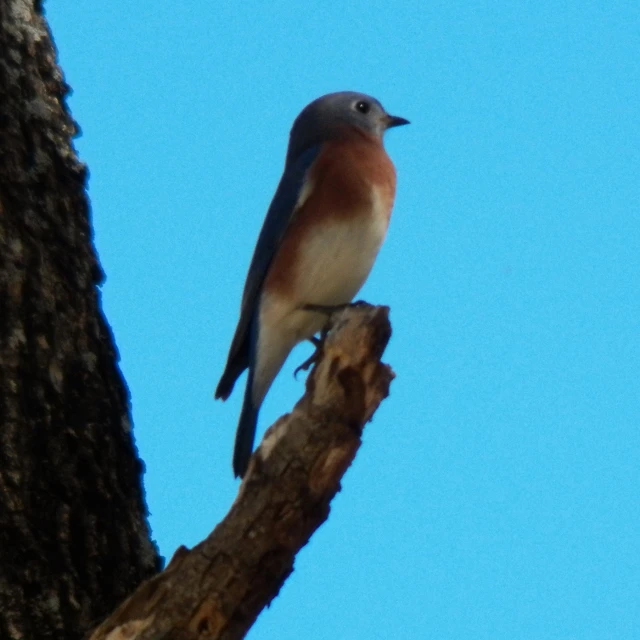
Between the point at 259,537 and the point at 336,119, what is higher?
the point at 336,119

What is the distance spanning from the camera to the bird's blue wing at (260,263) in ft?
19.2

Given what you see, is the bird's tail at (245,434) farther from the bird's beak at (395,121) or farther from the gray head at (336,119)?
the bird's beak at (395,121)

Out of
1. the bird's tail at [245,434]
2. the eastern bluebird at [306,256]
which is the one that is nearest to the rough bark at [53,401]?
the bird's tail at [245,434]

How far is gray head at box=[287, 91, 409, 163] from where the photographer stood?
261 inches

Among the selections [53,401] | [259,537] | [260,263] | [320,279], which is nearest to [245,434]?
[320,279]

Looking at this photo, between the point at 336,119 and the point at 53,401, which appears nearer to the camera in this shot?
the point at 53,401

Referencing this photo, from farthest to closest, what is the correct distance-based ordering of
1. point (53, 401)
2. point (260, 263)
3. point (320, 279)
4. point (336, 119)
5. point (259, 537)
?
point (336, 119), point (260, 263), point (320, 279), point (53, 401), point (259, 537)

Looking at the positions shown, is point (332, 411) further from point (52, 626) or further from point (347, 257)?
point (347, 257)

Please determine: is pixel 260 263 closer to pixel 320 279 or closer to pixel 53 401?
Answer: pixel 320 279

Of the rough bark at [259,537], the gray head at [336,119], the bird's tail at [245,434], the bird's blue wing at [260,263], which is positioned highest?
the gray head at [336,119]

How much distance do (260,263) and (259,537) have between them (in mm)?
2968

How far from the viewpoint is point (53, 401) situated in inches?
148

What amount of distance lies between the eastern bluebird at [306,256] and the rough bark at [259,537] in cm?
221

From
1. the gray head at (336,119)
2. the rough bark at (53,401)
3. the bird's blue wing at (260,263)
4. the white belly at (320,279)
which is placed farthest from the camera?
the gray head at (336,119)
